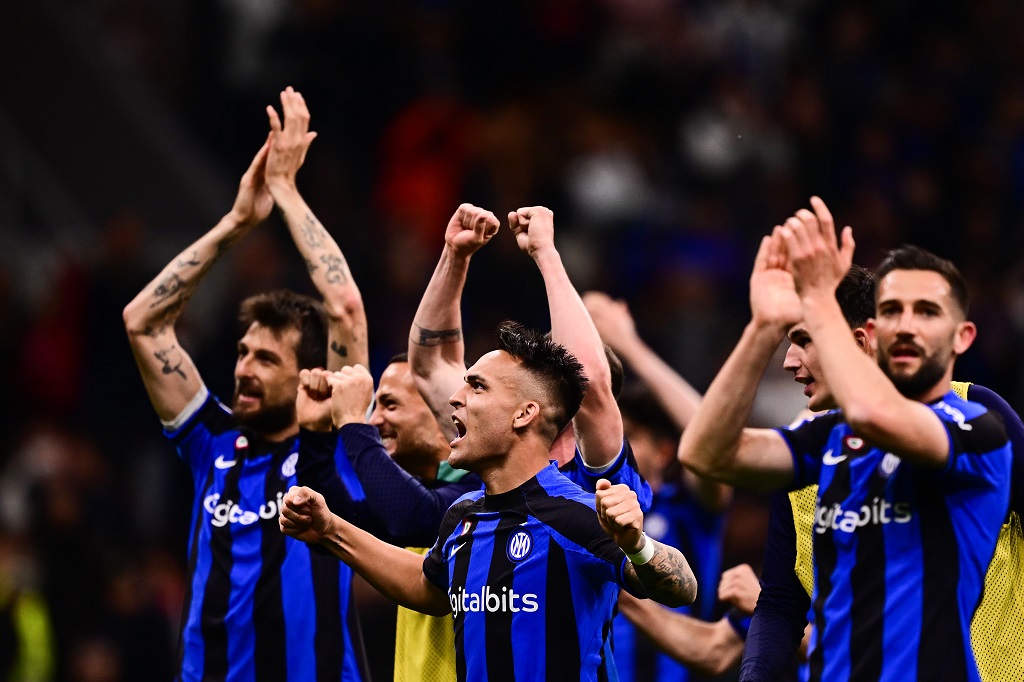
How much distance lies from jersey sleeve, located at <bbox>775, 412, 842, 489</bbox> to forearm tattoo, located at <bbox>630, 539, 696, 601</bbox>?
19.3 inches

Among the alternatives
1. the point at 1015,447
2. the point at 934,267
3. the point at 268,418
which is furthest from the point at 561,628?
the point at 268,418

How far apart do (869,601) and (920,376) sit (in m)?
0.67

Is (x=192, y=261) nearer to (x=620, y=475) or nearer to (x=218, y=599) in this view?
(x=218, y=599)

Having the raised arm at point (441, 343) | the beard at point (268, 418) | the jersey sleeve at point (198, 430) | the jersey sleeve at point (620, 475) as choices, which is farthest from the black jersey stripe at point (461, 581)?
the jersey sleeve at point (198, 430)

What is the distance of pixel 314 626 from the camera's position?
237 inches

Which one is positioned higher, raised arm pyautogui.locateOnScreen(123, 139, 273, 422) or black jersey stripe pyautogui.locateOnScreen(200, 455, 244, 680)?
raised arm pyautogui.locateOnScreen(123, 139, 273, 422)

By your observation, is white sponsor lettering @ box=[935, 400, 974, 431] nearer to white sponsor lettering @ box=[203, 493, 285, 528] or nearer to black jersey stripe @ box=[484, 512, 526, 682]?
black jersey stripe @ box=[484, 512, 526, 682]

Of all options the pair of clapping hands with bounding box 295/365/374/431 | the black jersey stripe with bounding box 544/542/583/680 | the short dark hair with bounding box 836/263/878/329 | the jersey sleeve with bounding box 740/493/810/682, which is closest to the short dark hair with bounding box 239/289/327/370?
the pair of clapping hands with bounding box 295/365/374/431

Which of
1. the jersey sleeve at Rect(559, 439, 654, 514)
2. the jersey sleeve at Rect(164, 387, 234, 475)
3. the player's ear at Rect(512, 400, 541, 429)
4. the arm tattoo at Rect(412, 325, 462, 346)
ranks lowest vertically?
the jersey sleeve at Rect(559, 439, 654, 514)

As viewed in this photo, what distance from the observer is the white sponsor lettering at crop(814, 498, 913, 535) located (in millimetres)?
4375

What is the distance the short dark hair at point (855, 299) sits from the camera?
5184mm

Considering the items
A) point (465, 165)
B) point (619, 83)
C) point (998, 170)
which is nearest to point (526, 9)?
point (619, 83)

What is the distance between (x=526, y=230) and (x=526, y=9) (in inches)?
359

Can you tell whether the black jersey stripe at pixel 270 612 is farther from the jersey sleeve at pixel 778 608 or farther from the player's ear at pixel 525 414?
the jersey sleeve at pixel 778 608
